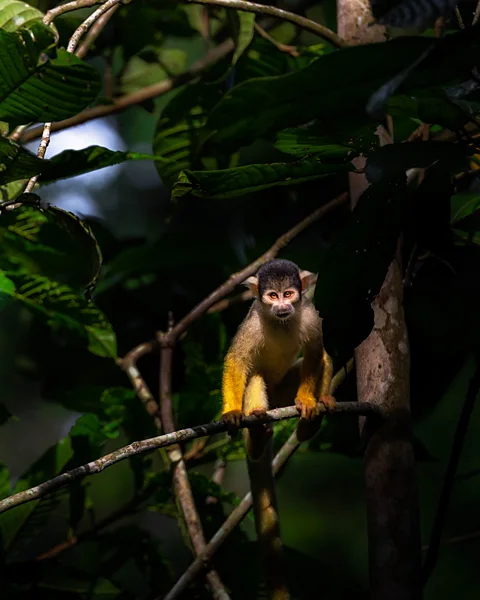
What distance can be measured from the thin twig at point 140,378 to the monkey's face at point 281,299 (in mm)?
537

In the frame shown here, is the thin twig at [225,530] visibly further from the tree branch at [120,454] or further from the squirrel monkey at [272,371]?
the tree branch at [120,454]

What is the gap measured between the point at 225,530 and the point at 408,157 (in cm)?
138

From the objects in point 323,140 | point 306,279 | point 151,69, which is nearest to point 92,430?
point 306,279

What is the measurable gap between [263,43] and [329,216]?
76 centimetres

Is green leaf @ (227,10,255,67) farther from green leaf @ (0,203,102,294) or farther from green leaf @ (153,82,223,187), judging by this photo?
green leaf @ (0,203,102,294)

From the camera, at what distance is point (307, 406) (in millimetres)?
2203

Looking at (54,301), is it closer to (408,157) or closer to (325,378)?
(325,378)

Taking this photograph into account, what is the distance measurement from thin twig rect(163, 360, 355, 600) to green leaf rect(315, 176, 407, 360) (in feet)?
3.03

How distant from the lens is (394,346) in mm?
1908

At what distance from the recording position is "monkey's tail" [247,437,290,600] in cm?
231

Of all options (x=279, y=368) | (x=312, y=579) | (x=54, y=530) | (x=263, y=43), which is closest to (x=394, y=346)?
(x=279, y=368)

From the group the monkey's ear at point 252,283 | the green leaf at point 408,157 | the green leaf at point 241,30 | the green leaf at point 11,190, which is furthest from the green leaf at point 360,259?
the green leaf at point 241,30

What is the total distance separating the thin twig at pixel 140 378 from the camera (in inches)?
103

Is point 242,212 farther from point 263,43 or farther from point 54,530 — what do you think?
point 54,530
